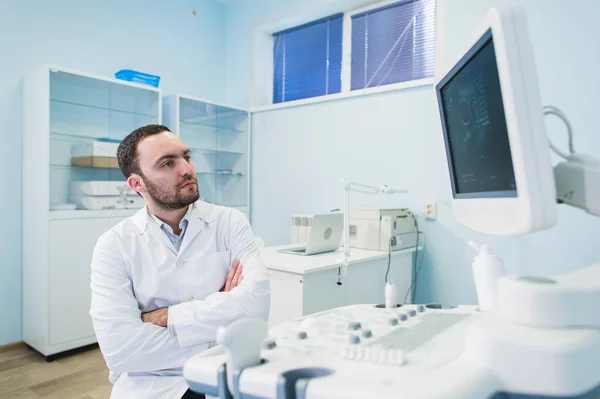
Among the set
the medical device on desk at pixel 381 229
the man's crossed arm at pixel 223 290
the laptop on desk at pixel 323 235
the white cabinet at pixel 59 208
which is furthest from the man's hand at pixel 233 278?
the white cabinet at pixel 59 208

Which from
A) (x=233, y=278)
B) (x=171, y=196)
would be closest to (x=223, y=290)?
(x=233, y=278)

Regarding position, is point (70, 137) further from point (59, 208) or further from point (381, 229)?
point (381, 229)

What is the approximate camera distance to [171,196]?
1.48 meters

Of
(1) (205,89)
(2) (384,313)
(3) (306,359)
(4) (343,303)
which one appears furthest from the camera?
(1) (205,89)

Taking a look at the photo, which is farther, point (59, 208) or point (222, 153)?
point (222, 153)

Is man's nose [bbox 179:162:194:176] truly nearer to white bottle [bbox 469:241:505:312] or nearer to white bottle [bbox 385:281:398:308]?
white bottle [bbox 385:281:398:308]

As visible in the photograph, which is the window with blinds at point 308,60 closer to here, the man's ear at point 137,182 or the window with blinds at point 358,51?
the window with blinds at point 358,51

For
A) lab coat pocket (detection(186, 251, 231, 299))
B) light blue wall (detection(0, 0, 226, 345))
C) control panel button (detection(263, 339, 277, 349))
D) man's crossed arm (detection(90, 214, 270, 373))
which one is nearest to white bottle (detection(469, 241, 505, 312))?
control panel button (detection(263, 339, 277, 349))

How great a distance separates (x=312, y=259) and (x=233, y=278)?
906mm

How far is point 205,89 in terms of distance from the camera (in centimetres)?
430

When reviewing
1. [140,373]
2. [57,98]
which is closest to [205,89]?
[57,98]

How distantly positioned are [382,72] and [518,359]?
317 centimetres

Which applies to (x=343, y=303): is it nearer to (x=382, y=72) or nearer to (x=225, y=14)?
(x=382, y=72)

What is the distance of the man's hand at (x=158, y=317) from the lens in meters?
1.32
